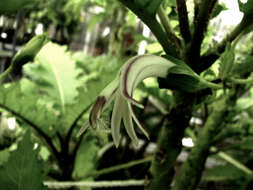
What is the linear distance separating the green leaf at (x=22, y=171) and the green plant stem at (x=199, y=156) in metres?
0.18

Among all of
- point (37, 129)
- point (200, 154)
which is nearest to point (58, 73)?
point (37, 129)

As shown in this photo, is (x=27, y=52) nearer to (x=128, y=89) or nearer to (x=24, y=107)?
(x=128, y=89)

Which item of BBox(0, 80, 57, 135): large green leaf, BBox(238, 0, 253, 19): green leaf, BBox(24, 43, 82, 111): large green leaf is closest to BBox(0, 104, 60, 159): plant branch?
BBox(0, 80, 57, 135): large green leaf

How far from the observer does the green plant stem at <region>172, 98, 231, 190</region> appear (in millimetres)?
333

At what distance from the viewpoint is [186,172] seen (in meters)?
0.34

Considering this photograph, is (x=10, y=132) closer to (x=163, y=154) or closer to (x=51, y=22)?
(x=163, y=154)

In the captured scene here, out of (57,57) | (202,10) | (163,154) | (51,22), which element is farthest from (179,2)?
(51,22)

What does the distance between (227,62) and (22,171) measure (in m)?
0.19

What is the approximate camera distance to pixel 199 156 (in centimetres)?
35

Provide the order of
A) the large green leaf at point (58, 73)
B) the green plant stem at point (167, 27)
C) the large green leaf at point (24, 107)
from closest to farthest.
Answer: the green plant stem at point (167, 27) → the large green leaf at point (24, 107) → the large green leaf at point (58, 73)

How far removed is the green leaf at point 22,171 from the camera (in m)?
0.22

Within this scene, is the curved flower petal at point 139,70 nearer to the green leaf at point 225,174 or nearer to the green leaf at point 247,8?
the green leaf at point 247,8

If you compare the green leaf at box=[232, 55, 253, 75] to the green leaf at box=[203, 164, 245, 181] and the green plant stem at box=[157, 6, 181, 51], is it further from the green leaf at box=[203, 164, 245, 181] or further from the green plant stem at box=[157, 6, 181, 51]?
the green leaf at box=[203, 164, 245, 181]

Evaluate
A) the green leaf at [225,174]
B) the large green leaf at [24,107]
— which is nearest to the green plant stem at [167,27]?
the large green leaf at [24,107]
